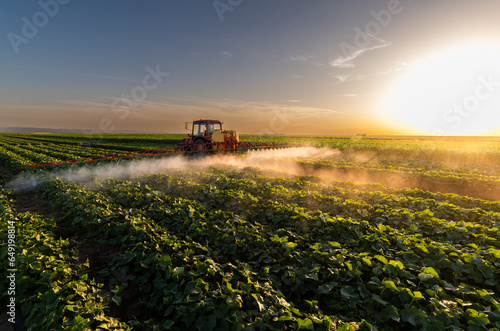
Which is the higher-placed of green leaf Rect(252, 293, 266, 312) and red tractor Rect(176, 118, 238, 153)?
red tractor Rect(176, 118, 238, 153)

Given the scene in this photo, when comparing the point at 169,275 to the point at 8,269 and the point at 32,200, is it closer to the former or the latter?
the point at 8,269

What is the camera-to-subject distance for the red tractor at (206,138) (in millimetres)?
18828

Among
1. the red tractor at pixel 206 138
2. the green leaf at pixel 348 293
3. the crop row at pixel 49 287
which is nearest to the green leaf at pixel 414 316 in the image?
the green leaf at pixel 348 293

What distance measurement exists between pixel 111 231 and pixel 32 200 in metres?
6.62

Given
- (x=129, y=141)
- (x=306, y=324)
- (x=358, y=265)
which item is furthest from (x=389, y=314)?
(x=129, y=141)

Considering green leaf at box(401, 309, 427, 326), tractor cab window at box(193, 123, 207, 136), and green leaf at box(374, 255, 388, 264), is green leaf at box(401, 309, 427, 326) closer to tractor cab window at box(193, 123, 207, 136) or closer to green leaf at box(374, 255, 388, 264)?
green leaf at box(374, 255, 388, 264)

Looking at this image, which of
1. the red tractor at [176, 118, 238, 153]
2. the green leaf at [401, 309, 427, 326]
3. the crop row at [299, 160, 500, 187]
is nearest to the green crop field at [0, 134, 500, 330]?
the green leaf at [401, 309, 427, 326]

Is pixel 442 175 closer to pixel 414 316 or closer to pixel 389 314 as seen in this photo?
pixel 414 316

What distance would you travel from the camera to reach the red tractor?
1883 cm

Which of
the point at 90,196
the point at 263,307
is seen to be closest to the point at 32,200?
the point at 90,196

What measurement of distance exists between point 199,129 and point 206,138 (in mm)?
1164

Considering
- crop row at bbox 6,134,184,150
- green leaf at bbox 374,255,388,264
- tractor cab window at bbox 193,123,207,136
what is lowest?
green leaf at bbox 374,255,388,264

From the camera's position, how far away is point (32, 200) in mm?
9805

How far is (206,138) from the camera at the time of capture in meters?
19.2
